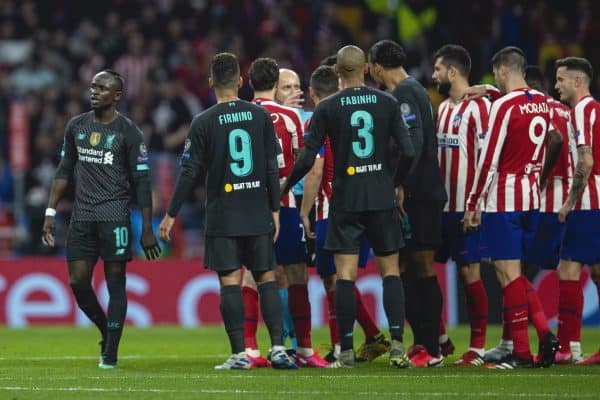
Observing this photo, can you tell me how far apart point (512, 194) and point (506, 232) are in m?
0.28

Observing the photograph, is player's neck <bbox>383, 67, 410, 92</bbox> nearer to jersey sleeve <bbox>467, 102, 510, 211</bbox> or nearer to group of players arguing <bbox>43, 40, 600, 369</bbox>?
group of players arguing <bbox>43, 40, 600, 369</bbox>

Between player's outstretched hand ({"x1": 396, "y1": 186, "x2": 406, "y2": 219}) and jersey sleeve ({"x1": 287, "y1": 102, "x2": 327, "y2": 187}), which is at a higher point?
jersey sleeve ({"x1": 287, "y1": 102, "x2": 327, "y2": 187})

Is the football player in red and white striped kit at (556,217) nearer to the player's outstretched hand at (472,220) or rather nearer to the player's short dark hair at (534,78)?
the player's short dark hair at (534,78)

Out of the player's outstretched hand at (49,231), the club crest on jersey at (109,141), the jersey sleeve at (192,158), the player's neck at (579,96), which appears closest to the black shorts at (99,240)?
the player's outstretched hand at (49,231)

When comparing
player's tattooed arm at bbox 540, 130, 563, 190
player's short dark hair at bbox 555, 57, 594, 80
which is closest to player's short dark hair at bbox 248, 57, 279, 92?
player's tattooed arm at bbox 540, 130, 563, 190

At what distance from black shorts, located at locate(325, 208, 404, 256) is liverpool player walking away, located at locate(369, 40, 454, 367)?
0.50 meters

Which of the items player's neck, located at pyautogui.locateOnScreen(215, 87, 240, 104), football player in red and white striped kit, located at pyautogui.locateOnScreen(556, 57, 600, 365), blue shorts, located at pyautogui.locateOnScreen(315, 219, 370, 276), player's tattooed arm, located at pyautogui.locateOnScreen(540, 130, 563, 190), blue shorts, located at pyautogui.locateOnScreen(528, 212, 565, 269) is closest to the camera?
player's neck, located at pyautogui.locateOnScreen(215, 87, 240, 104)

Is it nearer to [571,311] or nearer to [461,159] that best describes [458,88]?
[461,159]

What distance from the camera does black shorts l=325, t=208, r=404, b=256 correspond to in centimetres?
1041

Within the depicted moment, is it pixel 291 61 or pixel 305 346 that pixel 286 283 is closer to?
pixel 305 346

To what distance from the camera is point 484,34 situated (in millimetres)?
20688

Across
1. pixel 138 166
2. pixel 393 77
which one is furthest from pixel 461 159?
pixel 138 166

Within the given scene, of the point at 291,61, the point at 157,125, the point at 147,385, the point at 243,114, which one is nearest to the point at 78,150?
the point at 243,114

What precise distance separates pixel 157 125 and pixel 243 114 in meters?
10.4
